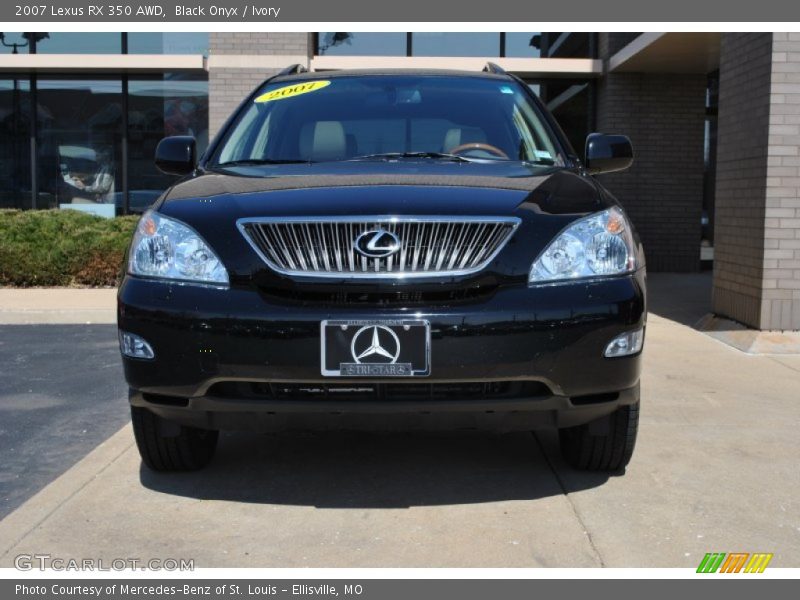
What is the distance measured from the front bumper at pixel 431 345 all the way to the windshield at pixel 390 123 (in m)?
1.16

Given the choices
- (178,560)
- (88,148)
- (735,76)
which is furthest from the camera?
(88,148)

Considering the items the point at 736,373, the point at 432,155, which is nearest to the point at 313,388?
the point at 432,155

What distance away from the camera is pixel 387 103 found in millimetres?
4742

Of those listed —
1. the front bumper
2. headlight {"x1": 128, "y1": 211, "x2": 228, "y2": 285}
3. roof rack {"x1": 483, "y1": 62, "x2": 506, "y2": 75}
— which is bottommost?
the front bumper

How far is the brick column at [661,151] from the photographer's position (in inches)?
523

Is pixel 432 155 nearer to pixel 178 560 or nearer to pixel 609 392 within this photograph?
pixel 609 392

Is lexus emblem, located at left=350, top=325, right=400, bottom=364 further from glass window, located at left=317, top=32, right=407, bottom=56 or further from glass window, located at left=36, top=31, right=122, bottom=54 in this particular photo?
glass window, located at left=36, top=31, right=122, bottom=54

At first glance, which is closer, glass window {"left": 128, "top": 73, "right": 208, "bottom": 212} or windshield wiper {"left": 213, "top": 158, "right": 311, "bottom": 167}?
windshield wiper {"left": 213, "top": 158, "right": 311, "bottom": 167}

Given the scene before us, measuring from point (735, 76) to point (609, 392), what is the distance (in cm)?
573

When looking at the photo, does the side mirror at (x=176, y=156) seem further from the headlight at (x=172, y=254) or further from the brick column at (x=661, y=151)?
the brick column at (x=661, y=151)

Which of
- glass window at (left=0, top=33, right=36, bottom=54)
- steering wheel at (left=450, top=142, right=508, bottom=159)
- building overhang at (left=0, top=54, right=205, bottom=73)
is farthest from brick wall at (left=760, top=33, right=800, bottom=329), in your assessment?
glass window at (left=0, top=33, right=36, bottom=54)

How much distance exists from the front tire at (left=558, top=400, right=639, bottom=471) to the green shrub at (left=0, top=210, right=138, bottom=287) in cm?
821

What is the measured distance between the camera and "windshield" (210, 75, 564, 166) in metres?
4.49

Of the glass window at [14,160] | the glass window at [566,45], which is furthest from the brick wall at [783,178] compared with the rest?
the glass window at [14,160]
